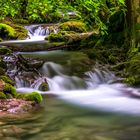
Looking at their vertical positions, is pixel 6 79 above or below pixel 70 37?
below

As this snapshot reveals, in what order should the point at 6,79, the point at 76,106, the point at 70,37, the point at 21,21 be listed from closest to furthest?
the point at 76,106 → the point at 6,79 → the point at 70,37 → the point at 21,21

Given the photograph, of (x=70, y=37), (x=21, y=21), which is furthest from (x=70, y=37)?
(x=21, y=21)

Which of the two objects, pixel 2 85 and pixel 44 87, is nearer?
pixel 2 85

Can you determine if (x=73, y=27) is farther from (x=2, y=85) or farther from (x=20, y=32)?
(x=2, y=85)

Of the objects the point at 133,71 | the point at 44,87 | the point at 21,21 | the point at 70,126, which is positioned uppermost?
the point at 21,21

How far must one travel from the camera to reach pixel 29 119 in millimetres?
7098

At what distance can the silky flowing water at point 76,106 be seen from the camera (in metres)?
6.33

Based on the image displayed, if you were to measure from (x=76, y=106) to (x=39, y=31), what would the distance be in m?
14.4

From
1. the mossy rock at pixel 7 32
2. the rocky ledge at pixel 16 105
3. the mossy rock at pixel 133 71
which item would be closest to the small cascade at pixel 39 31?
the mossy rock at pixel 7 32

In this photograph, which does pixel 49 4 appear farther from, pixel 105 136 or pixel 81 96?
pixel 81 96

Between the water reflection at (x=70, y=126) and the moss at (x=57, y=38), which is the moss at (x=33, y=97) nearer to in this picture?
the water reflection at (x=70, y=126)

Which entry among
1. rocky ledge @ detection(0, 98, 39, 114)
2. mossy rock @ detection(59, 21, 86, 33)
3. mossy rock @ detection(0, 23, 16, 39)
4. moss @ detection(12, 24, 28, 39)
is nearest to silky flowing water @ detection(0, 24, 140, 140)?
rocky ledge @ detection(0, 98, 39, 114)

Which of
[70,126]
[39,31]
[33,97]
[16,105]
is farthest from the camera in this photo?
[39,31]

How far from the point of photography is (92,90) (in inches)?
417
